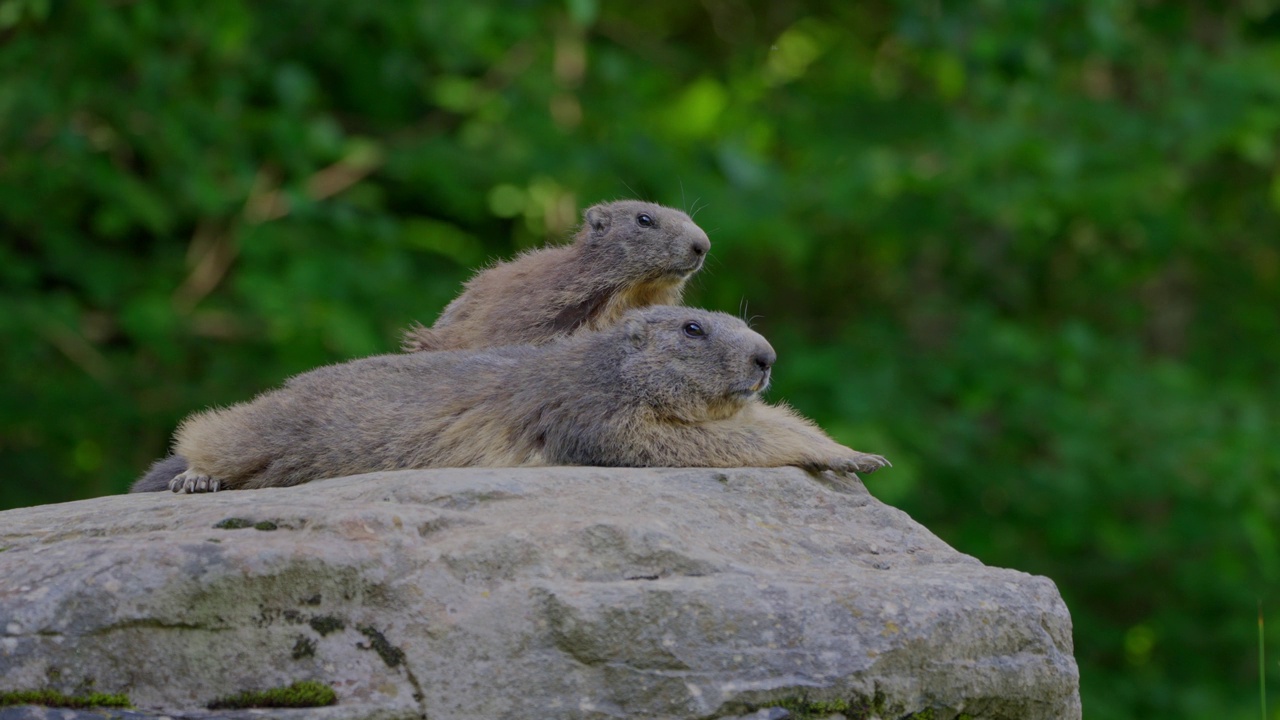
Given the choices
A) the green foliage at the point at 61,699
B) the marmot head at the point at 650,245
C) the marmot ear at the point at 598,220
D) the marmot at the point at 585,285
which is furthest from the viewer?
the marmot ear at the point at 598,220

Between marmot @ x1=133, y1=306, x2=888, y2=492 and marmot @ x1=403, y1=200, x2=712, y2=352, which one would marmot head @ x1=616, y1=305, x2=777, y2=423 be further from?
marmot @ x1=403, y1=200, x2=712, y2=352

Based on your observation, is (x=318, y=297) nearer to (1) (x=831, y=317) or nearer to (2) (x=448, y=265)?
(2) (x=448, y=265)

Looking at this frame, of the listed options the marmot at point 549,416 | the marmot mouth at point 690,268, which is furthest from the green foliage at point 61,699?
the marmot mouth at point 690,268

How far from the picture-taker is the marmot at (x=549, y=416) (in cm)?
596

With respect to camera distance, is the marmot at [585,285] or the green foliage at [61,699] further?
the marmot at [585,285]

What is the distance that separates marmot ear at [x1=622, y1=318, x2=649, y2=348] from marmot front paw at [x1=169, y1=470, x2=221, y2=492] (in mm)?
1869

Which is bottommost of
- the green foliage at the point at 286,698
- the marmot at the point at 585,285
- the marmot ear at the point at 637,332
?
the green foliage at the point at 286,698

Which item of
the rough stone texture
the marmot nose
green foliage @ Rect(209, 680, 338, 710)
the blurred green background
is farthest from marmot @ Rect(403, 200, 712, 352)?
the blurred green background

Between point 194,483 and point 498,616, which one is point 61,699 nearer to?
point 498,616

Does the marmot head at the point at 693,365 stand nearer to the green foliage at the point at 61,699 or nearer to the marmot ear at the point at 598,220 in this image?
the marmot ear at the point at 598,220

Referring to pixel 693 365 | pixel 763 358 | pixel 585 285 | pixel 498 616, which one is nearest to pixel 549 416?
pixel 693 365

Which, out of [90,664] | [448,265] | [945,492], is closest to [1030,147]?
[945,492]

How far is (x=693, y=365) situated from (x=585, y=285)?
1.61m

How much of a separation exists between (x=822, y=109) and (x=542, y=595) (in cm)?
1049
